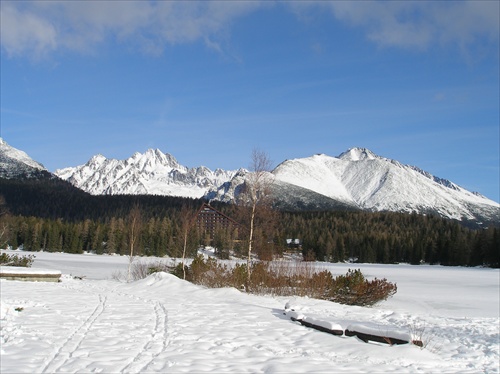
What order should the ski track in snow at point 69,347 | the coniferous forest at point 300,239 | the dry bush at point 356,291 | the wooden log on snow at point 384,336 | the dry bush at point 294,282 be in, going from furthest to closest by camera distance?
the coniferous forest at point 300,239, the dry bush at point 356,291, the dry bush at point 294,282, the wooden log on snow at point 384,336, the ski track in snow at point 69,347

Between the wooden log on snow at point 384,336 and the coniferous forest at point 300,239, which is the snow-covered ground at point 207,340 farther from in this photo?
the coniferous forest at point 300,239

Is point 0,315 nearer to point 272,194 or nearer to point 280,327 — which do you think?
point 280,327

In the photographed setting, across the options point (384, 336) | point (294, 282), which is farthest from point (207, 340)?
point (294, 282)

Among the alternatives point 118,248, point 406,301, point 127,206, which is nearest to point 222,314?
point 406,301

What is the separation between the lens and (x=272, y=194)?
84.9 feet

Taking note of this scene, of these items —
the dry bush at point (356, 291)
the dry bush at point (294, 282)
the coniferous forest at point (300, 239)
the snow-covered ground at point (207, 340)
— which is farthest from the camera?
the coniferous forest at point (300, 239)

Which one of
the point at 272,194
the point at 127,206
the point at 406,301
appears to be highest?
the point at 127,206

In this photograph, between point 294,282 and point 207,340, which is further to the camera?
point 294,282

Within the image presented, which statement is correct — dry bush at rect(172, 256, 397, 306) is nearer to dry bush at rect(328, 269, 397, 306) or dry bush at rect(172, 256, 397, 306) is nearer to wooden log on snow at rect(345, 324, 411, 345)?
dry bush at rect(328, 269, 397, 306)

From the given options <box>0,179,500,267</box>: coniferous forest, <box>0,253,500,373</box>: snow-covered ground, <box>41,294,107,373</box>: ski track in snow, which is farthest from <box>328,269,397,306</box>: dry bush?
<box>0,179,500,267</box>: coniferous forest

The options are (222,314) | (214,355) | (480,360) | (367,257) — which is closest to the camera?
(214,355)

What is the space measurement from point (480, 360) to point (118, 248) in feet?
309

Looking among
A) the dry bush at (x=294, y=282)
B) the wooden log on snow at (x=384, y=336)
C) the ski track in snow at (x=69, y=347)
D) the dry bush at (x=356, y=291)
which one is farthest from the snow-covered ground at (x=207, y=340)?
the dry bush at (x=356, y=291)

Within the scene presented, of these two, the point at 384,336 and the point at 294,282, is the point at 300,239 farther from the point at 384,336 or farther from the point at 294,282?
the point at 384,336
